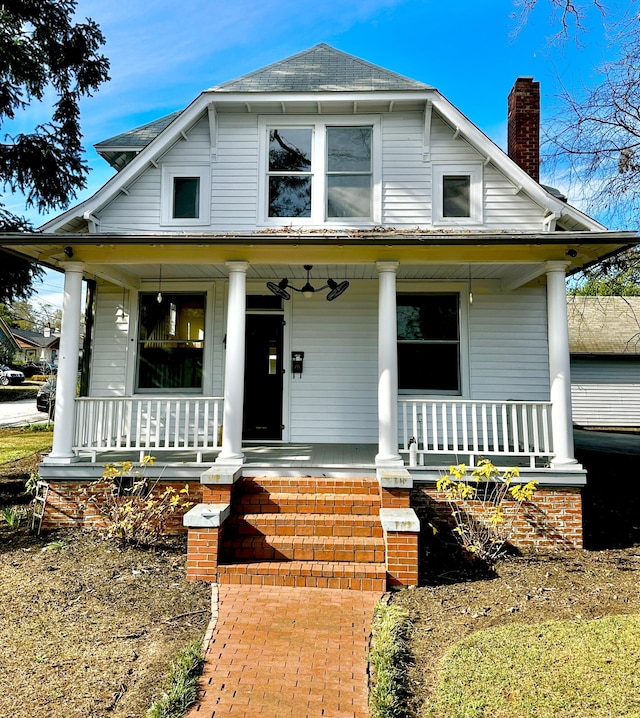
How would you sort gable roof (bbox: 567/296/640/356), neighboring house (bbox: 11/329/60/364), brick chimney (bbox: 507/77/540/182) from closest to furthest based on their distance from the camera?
brick chimney (bbox: 507/77/540/182) < gable roof (bbox: 567/296/640/356) < neighboring house (bbox: 11/329/60/364)

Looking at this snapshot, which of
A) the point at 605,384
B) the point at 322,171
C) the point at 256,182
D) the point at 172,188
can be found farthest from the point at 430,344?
the point at 605,384

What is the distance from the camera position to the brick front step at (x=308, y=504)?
18.5 feet

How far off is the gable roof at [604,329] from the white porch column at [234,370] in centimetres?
1335

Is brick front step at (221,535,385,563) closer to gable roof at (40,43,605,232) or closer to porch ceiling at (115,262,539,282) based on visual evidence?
porch ceiling at (115,262,539,282)

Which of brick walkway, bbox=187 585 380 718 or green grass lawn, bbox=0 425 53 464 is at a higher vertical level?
green grass lawn, bbox=0 425 53 464

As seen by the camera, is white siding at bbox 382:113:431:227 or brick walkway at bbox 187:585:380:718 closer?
brick walkway at bbox 187:585:380:718

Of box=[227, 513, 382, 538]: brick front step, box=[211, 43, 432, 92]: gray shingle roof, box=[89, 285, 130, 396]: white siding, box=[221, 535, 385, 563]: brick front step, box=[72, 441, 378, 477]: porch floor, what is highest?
box=[211, 43, 432, 92]: gray shingle roof

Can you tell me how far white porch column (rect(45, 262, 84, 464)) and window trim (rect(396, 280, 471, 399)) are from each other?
A: 5006 mm

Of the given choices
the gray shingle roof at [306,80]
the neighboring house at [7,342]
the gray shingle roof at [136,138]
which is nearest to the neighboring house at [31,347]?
the neighboring house at [7,342]

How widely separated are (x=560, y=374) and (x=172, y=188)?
6.62 m

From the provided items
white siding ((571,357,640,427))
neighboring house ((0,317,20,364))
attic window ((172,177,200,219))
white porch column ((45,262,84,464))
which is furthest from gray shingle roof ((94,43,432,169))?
neighboring house ((0,317,20,364))

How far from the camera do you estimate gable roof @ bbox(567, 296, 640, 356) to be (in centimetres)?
1675

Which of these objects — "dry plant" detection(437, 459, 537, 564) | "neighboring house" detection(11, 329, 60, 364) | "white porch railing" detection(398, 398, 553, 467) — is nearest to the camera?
"dry plant" detection(437, 459, 537, 564)

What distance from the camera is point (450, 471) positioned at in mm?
5844
